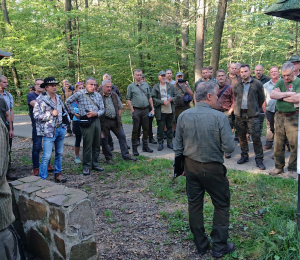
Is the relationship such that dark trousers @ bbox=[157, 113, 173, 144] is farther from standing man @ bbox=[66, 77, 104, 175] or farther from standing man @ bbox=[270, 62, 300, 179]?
standing man @ bbox=[270, 62, 300, 179]

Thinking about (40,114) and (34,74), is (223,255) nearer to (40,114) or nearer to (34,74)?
(40,114)

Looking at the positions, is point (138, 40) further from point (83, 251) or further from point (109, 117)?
point (83, 251)

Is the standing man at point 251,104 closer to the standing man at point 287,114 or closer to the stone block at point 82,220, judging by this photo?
the standing man at point 287,114

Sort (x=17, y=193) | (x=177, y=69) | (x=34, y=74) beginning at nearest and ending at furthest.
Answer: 1. (x=17, y=193)
2. (x=177, y=69)
3. (x=34, y=74)

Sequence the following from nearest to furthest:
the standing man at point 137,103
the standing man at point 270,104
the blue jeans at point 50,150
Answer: the blue jeans at point 50,150, the standing man at point 270,104, the standing man at point 137,103

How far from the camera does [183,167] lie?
12.0ft

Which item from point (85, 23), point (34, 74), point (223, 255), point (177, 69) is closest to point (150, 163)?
point (223, 255)

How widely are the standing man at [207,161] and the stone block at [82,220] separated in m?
1.25

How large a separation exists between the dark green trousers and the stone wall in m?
2.83

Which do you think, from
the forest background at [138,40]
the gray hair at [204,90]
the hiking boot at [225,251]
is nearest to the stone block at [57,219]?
the hiking boot at [225,251]

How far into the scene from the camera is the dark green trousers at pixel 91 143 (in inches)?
247

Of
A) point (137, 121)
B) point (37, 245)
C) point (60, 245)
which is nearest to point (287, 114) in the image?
Answer: point (137, 121)

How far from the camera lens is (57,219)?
292 centimetres

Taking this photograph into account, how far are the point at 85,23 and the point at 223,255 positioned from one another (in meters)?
15.7
